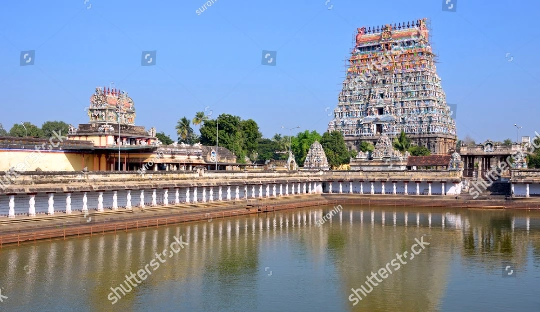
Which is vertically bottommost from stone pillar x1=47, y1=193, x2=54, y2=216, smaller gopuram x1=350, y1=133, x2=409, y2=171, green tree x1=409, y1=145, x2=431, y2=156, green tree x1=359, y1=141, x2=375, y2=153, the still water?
the still water

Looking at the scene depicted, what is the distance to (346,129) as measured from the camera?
110438mm

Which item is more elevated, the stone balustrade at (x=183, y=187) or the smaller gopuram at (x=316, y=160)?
the smaller gopuram at (x=316, y=160)

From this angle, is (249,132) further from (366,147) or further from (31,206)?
(31,206)

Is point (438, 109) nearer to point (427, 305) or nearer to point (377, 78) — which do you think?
point (377, 78)

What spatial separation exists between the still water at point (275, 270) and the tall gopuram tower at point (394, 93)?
208ft

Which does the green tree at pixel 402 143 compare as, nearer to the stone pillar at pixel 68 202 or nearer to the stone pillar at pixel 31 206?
the stone pillar at pixel 68 202

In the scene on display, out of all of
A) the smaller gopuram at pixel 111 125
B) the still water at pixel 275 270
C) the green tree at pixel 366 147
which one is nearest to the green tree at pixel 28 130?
the smaller gopuram at pixel 111 125

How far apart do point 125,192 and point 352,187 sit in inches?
1220

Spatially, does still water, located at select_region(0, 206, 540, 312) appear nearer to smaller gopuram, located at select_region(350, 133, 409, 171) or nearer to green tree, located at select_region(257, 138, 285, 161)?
smaller gopuram, located at select_region(350, 133, 409, 171)

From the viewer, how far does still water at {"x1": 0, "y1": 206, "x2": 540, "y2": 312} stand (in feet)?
69.3

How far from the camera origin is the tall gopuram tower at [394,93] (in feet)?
334

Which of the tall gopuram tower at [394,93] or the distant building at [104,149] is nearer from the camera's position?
the distant building at [104,149]

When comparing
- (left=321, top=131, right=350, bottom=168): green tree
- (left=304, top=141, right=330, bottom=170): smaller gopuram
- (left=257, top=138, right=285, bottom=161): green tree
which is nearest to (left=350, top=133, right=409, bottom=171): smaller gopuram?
(left=304, top=141, right=330, bottom=170): smaller gopuram

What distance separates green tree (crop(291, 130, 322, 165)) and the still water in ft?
188
